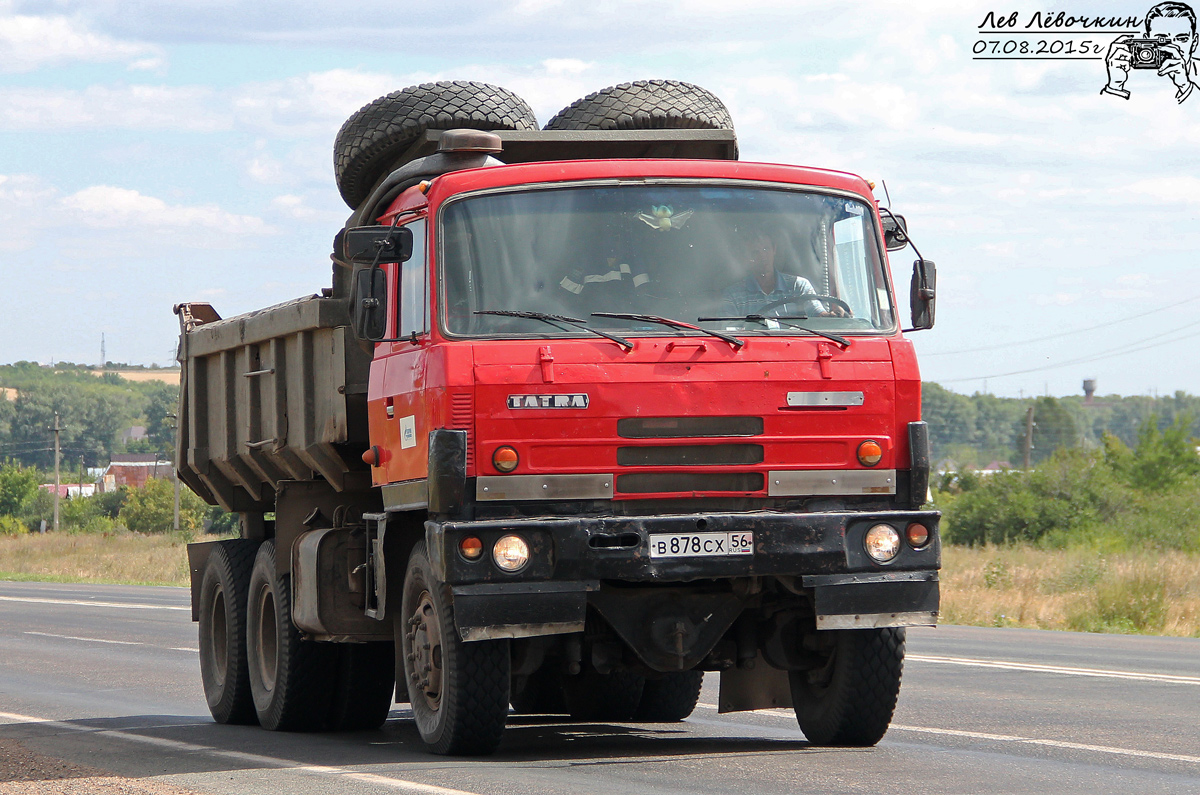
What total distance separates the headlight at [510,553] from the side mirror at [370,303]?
1.37 meters

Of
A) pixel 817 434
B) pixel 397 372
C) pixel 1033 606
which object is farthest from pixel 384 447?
pixel 1033 606

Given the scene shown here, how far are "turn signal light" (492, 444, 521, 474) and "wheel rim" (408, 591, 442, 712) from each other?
85 centimetres

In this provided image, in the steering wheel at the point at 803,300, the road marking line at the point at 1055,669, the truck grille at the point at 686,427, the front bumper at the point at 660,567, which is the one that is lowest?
the road marking line at the point at 1055,669

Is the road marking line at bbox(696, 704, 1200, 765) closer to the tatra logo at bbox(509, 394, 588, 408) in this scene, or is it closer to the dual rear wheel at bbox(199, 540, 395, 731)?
the tatra logo at bbox(509, 394, 588, 408)

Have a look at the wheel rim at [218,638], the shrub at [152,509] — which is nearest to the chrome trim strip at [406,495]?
the wheel rim at [218,638]

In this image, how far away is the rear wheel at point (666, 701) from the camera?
10.4 metres

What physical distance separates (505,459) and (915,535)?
190cm

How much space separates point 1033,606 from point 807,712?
15.1m

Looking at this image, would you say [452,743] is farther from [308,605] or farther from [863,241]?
[863,241]

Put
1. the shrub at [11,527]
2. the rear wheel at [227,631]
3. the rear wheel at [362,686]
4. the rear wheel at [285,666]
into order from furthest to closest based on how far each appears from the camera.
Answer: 1. the shrub at [11,527]
2. the rear wheel at [227,631]
3. the rear wheel at [362,686]
4. the rear wheel at [285,666]

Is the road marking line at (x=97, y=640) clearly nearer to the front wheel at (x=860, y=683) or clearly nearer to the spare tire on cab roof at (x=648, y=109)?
the spare tire on cab roof at (x=648, y=109)

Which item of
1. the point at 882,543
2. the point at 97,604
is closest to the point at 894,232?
the point at 882,543

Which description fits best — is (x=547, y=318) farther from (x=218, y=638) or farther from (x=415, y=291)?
(x=218, y=638)

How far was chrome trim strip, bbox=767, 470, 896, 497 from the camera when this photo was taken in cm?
749
